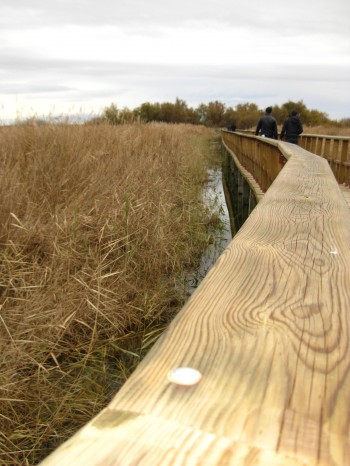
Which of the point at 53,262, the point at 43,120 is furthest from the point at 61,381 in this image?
the point at 43,120

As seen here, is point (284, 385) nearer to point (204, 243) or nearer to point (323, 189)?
point (323, 189)

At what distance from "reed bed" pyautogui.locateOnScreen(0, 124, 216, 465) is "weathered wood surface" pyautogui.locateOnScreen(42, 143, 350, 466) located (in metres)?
1.75

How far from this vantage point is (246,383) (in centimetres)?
74

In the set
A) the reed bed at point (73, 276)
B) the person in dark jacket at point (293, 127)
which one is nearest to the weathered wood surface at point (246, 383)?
the reed bed at point (73, 276)

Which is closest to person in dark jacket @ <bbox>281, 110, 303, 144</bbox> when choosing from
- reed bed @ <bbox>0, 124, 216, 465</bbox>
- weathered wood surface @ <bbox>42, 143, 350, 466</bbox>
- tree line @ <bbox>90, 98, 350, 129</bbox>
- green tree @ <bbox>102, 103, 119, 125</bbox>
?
green tree @ <bbox>102, 103, 119, 125</bbox>

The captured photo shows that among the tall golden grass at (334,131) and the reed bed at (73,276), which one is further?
the tall golden grass at (334,131)

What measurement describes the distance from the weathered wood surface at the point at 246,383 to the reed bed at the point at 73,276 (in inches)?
69.1

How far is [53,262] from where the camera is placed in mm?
3666

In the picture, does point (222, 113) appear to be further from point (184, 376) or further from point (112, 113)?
point (184, 376)

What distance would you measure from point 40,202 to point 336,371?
4.32 metres

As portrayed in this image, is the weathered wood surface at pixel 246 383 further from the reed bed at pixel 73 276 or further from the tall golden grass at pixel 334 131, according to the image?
the tall golden grass at pixel 334 131

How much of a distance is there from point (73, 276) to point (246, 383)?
9.94ft

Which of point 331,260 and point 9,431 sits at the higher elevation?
point 331,260

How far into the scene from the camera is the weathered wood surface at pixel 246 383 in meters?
0.59
